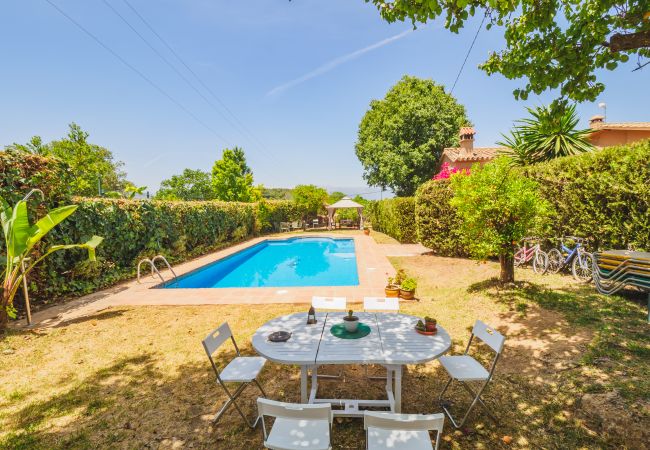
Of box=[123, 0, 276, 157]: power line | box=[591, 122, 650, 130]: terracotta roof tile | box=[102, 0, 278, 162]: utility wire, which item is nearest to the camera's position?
box=[102, 0, 278, 162]: utility wire

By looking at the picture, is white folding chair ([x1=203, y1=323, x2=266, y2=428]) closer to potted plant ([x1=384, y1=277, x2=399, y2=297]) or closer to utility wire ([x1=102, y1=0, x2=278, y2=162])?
potted plant ([x1=384, y1=277, x2=399, y2=297])

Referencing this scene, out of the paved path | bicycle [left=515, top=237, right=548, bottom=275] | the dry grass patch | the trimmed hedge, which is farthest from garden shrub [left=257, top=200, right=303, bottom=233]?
bicycle [left=515, top=237, right=548, bottom=275]

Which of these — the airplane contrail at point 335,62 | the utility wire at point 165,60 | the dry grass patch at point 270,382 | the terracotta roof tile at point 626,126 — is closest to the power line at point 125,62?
the utility wire at point 165,60

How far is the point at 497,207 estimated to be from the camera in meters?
6.81

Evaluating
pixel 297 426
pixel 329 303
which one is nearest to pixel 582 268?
pixel 329 303

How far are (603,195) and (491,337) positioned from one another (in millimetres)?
7493

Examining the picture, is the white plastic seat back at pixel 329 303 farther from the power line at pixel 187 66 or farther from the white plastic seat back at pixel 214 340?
the power line at pixel 187 66

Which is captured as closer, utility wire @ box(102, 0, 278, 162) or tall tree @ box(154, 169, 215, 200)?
utility wire @ box(102, 0, 278, 162)

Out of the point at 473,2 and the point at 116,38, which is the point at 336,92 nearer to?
the point at 116,38

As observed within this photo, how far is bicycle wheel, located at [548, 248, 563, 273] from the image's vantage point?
880 cm

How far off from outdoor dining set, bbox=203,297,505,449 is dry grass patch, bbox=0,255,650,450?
32cm

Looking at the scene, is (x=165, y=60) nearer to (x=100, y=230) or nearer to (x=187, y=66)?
(x=187, y=66)

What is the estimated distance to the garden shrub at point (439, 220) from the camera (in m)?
12.2

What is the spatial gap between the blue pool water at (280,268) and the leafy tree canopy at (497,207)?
504 cm
